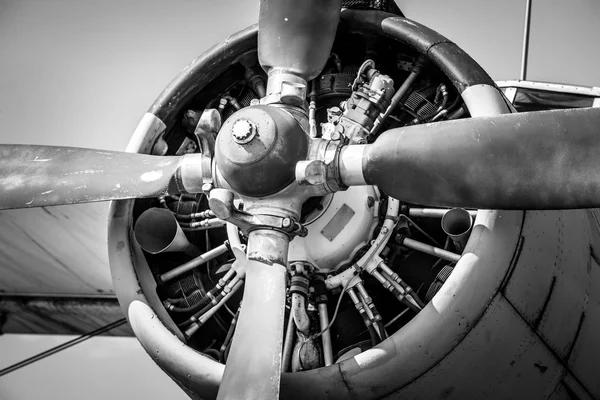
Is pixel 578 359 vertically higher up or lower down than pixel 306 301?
lower down

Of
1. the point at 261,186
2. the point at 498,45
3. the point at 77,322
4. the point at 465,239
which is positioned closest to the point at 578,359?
the point at 465,239

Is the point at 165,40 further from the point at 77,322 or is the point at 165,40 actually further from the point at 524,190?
the point at 524,190

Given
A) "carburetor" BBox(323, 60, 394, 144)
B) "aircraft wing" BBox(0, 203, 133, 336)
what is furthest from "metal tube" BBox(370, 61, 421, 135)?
"aircraft wing" BBox(0, 203, 133, 336)

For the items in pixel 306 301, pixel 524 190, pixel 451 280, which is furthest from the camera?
pixel 306 301

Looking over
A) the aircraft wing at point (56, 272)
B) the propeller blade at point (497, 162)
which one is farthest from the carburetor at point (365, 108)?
the aircraft wing at point (56, 272)

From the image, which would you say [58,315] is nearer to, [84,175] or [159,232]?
[159,232]

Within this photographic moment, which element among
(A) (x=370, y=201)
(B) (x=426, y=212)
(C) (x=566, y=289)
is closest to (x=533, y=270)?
(C) (x=566, y=289)

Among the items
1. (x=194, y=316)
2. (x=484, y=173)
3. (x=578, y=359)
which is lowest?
(x=578, y=359)
